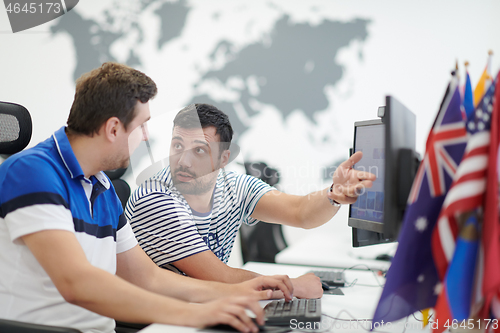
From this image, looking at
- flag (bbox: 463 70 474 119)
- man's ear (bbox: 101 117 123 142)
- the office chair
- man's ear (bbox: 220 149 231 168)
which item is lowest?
the office chair

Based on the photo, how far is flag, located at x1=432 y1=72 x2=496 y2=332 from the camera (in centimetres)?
65

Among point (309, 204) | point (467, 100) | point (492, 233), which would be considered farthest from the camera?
point (309, 204)

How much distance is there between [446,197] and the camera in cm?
72

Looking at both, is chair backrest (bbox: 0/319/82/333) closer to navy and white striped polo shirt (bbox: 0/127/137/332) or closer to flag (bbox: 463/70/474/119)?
navy and white striped polo shirt (bbox: 0/127/137/332)

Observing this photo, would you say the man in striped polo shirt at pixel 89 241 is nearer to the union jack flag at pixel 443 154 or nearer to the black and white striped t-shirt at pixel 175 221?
the black and white striped t-shirt at pixel 175 221

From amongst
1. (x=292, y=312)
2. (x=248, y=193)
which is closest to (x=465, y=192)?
(x=292, y=312)

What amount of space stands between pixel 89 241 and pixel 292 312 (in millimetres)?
586

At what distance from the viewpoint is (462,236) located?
2.15ft

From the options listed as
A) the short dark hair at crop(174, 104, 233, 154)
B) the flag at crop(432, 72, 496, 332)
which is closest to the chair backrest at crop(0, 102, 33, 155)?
the short dark hair at crop(174, 104, 233, 154)

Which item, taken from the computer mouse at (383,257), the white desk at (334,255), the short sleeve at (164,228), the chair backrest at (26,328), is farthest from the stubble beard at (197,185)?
the computer mouse at (383,257)

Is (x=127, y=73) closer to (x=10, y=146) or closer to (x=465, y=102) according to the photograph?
(x=10, y=146)

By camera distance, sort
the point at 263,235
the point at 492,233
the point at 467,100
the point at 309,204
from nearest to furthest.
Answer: the point at 492,233, the point at 467,100, the point at 309,204, the point at 263,235

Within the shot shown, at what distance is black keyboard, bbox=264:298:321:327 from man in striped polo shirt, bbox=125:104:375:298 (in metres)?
0.15

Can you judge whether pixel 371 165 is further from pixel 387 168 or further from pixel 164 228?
pixel 164 228
